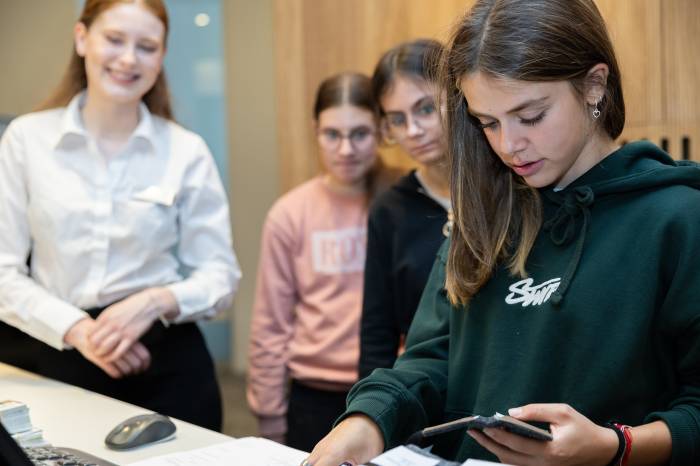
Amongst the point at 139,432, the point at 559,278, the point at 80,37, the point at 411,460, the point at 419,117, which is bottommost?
the point at 139,432

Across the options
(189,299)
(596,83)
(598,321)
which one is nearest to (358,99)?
(189,299)

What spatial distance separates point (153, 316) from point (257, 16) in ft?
9.21

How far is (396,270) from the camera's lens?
216cm

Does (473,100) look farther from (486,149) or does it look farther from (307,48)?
(307,48)

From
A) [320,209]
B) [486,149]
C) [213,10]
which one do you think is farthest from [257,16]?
[486,149]

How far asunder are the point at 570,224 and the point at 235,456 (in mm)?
615

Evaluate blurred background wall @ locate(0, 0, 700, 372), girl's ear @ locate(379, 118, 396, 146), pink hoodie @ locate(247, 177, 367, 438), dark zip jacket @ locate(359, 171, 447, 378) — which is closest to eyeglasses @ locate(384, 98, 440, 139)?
girl's ear @ locate(379, 118, 396, 146)

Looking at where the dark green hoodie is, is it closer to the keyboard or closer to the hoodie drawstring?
the hoodie drawstring

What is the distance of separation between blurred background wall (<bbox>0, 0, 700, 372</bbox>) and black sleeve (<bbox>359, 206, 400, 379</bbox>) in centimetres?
62

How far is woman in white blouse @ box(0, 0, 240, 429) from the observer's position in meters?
2.00

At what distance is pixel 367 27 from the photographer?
337 cm

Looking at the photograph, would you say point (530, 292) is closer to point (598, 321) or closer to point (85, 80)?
point (598, 321)

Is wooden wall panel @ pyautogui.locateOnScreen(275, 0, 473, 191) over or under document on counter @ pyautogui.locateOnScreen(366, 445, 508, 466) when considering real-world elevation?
over

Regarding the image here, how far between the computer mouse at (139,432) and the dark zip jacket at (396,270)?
0.74 meters
